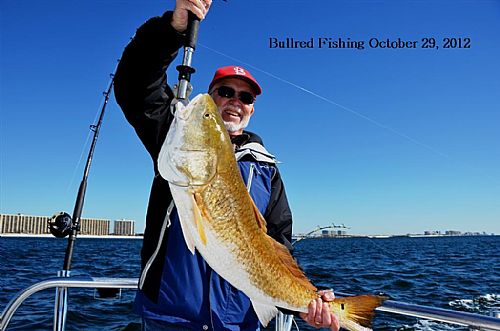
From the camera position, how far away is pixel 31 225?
108 meters

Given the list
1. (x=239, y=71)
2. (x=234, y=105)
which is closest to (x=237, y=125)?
(x=234, y=105)

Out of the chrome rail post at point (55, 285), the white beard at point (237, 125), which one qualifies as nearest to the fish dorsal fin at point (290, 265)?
the white beard at point (237, 125)

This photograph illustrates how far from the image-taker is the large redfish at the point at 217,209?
2.01m

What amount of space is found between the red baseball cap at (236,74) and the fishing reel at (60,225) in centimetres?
271

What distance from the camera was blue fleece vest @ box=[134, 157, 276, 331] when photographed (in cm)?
235

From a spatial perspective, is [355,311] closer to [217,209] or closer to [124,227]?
[217,209]

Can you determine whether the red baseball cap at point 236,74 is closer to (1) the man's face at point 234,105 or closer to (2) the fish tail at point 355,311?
(1) the man's face at point 234,105

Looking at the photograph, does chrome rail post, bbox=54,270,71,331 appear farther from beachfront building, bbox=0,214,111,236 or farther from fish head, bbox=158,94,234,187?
beachfront building, bbox=0,214,111,236

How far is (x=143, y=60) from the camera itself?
2.40 m

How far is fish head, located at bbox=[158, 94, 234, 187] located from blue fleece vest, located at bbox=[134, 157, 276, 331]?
61cm

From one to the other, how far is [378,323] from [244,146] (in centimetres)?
758

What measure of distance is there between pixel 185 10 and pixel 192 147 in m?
0.82

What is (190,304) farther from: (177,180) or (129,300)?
(129,300)

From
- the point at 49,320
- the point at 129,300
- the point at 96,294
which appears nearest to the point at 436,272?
the point at 129,300
